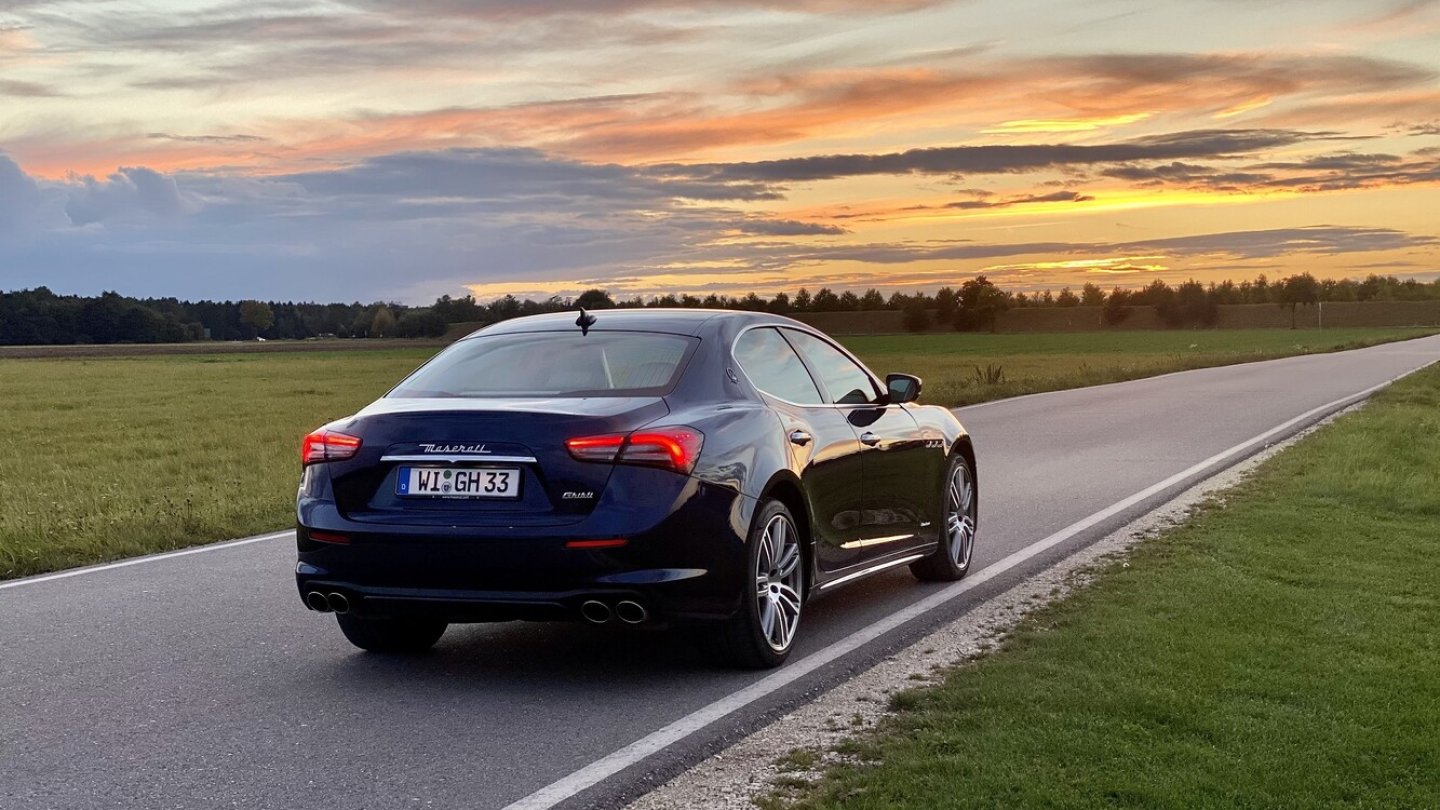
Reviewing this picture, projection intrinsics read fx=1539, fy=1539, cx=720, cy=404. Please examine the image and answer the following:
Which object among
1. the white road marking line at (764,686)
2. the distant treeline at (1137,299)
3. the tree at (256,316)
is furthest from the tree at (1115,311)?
the white road marking line at (764,686)

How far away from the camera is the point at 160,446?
84.3 feet

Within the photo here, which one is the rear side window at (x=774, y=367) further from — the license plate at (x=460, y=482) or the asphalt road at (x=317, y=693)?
the license plate at (x=460, y=482)

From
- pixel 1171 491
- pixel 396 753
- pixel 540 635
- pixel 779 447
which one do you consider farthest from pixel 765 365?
pixel 1171 491

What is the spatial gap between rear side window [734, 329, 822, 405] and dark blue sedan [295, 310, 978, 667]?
2cm

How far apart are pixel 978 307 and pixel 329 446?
156 meters

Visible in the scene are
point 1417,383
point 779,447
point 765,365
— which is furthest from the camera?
point 1417,383

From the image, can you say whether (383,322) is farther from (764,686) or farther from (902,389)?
(764,686)

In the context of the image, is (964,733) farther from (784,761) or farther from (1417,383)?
(1417,383)

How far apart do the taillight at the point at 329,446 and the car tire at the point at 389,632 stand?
824mm

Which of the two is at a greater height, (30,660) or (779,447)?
(779,447)

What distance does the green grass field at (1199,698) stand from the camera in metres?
4.60

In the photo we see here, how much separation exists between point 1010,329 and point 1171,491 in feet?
478

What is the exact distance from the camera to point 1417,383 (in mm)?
30875

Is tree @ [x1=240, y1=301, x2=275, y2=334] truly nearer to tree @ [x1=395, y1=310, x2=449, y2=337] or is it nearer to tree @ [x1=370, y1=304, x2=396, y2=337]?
tree @ [x1=370, y1=304, x2=396, y2=337]
